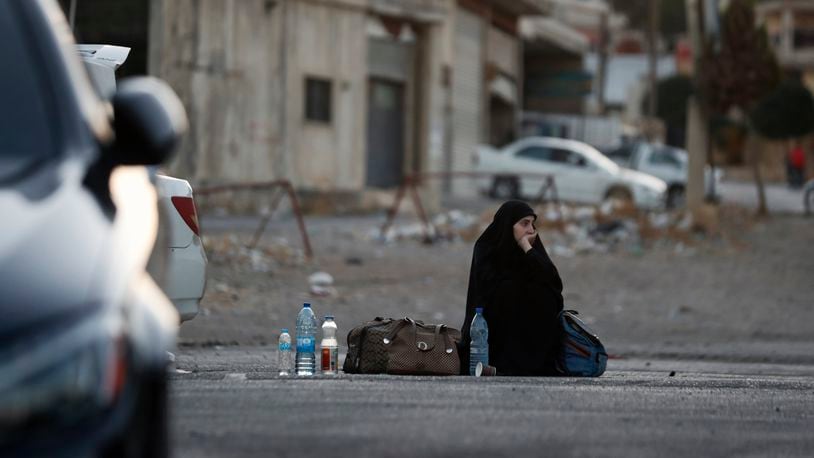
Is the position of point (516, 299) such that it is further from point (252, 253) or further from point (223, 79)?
point (223, 79)

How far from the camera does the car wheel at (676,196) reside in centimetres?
3772

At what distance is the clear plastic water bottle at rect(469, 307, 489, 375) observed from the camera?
32.8 feet

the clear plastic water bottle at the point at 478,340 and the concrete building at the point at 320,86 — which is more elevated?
the concrete building at the point at 320,86

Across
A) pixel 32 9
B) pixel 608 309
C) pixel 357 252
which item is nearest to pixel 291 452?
pixel 32 9

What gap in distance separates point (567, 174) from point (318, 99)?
6.41m

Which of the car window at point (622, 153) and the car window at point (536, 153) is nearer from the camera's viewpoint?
the car window at point (536, 153)

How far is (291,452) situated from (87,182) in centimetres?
205

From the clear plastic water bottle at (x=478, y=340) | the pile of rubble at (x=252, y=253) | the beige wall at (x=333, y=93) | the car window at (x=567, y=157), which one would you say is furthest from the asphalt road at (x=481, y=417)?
the car window at (x=567, y=157)

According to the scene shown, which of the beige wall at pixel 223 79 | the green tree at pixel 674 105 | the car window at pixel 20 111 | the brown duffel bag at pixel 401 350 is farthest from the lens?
the green tree at pixel 674 105

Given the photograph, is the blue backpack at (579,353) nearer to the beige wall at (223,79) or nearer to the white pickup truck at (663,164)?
the beige wall at (223,79)

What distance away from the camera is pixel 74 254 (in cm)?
390

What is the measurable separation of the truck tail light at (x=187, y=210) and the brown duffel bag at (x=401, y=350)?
1206 mm

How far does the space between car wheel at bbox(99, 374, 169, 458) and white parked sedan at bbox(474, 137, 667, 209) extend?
30932 millimetres

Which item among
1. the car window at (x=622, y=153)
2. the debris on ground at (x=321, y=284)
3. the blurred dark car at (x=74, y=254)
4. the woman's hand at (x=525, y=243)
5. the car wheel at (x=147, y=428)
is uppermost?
the blurred dark car at (x=74, y=254)
